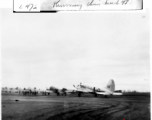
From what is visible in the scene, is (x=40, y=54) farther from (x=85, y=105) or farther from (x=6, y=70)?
(x=85, y=105)

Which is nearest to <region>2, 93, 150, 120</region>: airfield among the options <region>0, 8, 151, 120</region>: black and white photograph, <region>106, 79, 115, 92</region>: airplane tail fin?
<region>0, 8, 151, 120</region>: black and white photograph

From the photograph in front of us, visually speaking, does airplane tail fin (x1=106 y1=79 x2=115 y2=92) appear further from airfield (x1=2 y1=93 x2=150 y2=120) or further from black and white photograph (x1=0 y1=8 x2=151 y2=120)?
airfield (x1=2 y1=93 x2=150 y2=120)

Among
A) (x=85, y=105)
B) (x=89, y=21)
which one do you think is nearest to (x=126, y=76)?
(x=85, y=105)

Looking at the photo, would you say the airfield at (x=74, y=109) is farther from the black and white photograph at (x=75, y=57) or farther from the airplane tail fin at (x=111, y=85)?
the airplane tail fin at (x=111, y=85)

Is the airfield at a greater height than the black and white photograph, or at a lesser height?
lesser

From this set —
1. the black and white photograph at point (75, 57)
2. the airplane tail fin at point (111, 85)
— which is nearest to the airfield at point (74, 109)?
the black and white photograph at point (75, 57)

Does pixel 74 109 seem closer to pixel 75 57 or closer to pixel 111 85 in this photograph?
pixel 111 85

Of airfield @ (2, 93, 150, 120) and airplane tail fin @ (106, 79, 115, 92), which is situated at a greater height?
airplane tail fin @ (106, 79, 115, 92)
